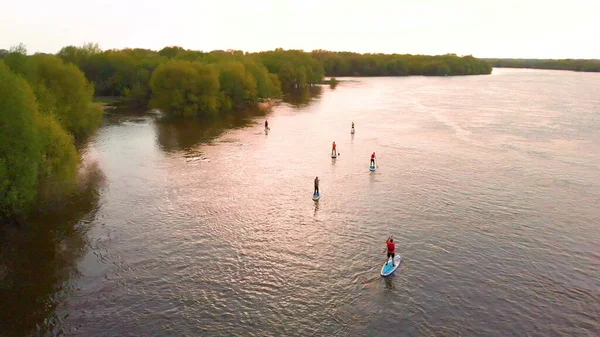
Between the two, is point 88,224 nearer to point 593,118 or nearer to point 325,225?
point 325,225

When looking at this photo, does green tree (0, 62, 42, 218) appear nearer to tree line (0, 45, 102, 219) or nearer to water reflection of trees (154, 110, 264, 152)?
tree line (0, 45, 102, 219)

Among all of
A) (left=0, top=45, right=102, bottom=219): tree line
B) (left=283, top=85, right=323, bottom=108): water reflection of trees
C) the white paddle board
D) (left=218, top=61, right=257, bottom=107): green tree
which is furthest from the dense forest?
the white paddle board

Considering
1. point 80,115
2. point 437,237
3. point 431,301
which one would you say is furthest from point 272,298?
point 80,115

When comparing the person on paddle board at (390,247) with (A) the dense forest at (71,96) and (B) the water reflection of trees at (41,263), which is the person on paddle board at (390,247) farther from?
(A) the dense forest at (71,96)

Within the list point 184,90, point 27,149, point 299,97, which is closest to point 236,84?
point 184,90

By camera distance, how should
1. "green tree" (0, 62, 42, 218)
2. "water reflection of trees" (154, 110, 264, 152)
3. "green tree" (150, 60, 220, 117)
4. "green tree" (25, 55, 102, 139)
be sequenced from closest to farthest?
1. "green tree" (0, 62, 42, 218)
2. "green tree" (25, 55, 102, 139)
3. "water reflection of trees" (154, 110, 264, 152)
4. "green tree" (150, 60, 220, 117)

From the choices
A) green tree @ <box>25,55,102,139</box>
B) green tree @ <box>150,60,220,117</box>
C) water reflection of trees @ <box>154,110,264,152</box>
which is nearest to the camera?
green tree @ <box>25,55,102,139</box>

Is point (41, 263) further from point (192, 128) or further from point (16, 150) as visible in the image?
point (192, 128)
